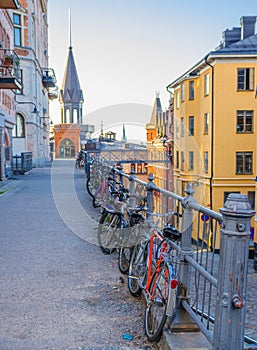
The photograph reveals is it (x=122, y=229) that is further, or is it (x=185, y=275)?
(x=122, y=229)

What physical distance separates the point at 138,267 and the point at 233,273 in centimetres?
227

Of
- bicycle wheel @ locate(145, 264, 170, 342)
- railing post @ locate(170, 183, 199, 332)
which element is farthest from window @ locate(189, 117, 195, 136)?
railing post @ locate(170, 183, 199, 332)

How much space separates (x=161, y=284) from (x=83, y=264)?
2494 mm

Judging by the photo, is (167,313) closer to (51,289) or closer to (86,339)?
(86,339)

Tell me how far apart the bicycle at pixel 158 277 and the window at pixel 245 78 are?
2288cm

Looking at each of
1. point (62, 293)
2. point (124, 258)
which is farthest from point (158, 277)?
point (124, 258)

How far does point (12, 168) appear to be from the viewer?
23.1 meters

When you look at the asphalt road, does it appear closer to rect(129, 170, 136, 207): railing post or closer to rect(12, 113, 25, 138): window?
rect(129, 170, 136, 207): railing post

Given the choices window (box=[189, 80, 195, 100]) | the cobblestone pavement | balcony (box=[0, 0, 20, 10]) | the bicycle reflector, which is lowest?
the cobblestone pavement

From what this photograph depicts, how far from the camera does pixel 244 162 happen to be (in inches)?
1019

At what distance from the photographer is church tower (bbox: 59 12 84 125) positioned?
66.2 meters

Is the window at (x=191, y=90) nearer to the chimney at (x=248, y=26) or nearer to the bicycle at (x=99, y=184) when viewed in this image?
the chimney at (x=248, y=26)

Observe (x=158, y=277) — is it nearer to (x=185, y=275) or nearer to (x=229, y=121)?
(x=185, y=275)

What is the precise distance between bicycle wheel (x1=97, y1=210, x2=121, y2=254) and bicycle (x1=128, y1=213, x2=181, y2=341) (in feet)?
5.09
